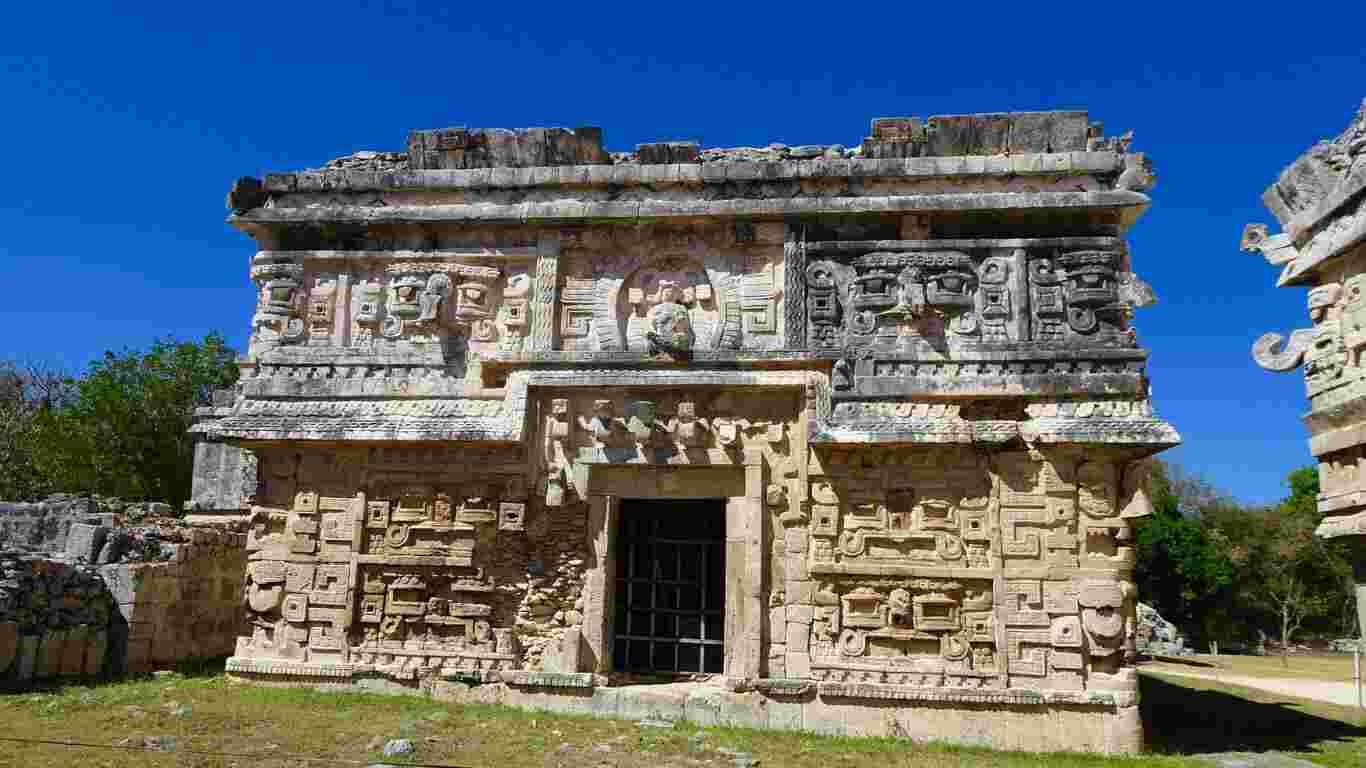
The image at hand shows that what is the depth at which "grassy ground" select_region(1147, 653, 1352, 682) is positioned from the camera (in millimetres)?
17967

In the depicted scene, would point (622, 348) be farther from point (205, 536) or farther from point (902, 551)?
point (205, 536)

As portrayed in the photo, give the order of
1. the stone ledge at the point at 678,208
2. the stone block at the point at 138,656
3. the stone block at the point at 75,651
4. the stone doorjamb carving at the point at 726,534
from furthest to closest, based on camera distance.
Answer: the stone block at the point at 138,656 → the stone block at the point at 75,651 → the stone ledge at the point at 678,208 → the stone doorjamb carving at the point at 726,534

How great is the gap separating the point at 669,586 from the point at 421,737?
3.13 meters

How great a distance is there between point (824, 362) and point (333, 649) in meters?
5.55

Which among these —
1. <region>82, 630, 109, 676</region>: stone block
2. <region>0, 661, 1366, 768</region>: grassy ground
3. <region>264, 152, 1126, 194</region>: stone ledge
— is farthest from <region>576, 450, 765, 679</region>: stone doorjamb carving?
<region>82, 630, 109, 676</region>: stone block

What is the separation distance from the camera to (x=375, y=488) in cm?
1000

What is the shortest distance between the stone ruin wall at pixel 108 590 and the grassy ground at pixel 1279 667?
15.2 metres

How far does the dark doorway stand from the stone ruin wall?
17.8ft

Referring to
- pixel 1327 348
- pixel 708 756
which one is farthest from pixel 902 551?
pixel 1327 348

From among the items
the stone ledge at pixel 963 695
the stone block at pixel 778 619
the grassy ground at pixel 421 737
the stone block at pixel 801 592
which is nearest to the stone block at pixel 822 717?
the stone ledge at pixel 963 695

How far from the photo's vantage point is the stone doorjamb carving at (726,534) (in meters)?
9.16

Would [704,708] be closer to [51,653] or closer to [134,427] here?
[51,653]

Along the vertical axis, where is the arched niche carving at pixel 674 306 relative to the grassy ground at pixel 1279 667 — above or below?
above

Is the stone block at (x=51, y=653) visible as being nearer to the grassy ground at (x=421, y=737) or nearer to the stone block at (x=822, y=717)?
the grassy ground at (x=421, y=737)
